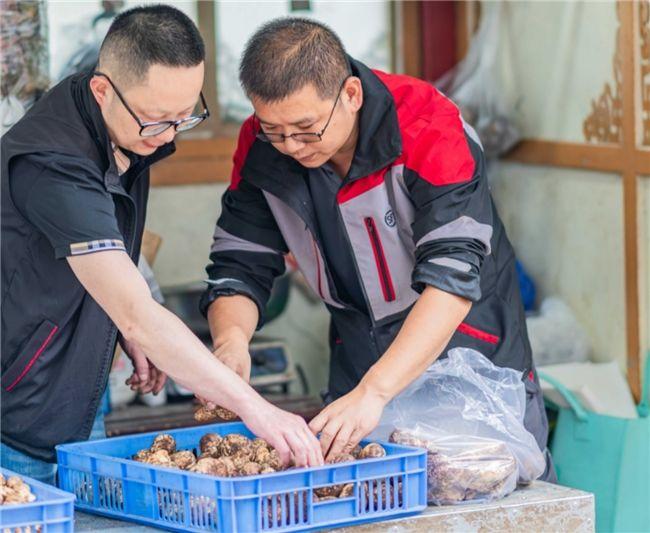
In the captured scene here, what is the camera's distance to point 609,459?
3.77 metres

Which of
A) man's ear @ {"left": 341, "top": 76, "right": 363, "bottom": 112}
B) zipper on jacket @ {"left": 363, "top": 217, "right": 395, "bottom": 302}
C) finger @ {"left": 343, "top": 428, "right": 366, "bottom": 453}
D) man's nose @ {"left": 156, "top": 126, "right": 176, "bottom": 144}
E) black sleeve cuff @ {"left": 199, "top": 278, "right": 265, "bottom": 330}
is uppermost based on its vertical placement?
man's ear @ {"left": 341, "top": 76, "right": 363, "bottom": 112}

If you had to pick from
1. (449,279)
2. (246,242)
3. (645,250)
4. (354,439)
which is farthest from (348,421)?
(645,250)

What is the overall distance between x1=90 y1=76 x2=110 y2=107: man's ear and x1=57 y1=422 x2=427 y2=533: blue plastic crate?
682mm

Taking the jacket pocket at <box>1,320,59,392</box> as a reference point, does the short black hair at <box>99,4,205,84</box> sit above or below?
above

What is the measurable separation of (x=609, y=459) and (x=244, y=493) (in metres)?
2.07

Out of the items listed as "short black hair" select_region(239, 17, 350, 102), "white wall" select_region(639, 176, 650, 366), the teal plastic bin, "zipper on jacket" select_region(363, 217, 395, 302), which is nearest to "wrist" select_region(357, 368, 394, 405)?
"zipper on jacket" select_region(363, 217, 395, 302)

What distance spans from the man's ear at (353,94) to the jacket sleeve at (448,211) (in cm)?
15

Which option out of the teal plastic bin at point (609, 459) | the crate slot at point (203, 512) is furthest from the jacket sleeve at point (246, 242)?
the teal plastic bin at point (609, 459)

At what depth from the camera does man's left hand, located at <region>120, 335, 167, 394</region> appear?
265 cm

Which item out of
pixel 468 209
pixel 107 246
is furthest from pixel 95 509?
pixel 468 209

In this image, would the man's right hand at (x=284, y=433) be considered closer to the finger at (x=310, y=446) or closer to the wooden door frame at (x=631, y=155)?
the finger at (x=310, y=446)

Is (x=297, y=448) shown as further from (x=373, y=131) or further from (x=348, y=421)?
(x=373, y=131)

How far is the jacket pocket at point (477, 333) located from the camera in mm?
2688

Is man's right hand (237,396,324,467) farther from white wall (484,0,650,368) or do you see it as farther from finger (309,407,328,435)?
white wall (484,0,650,368)
